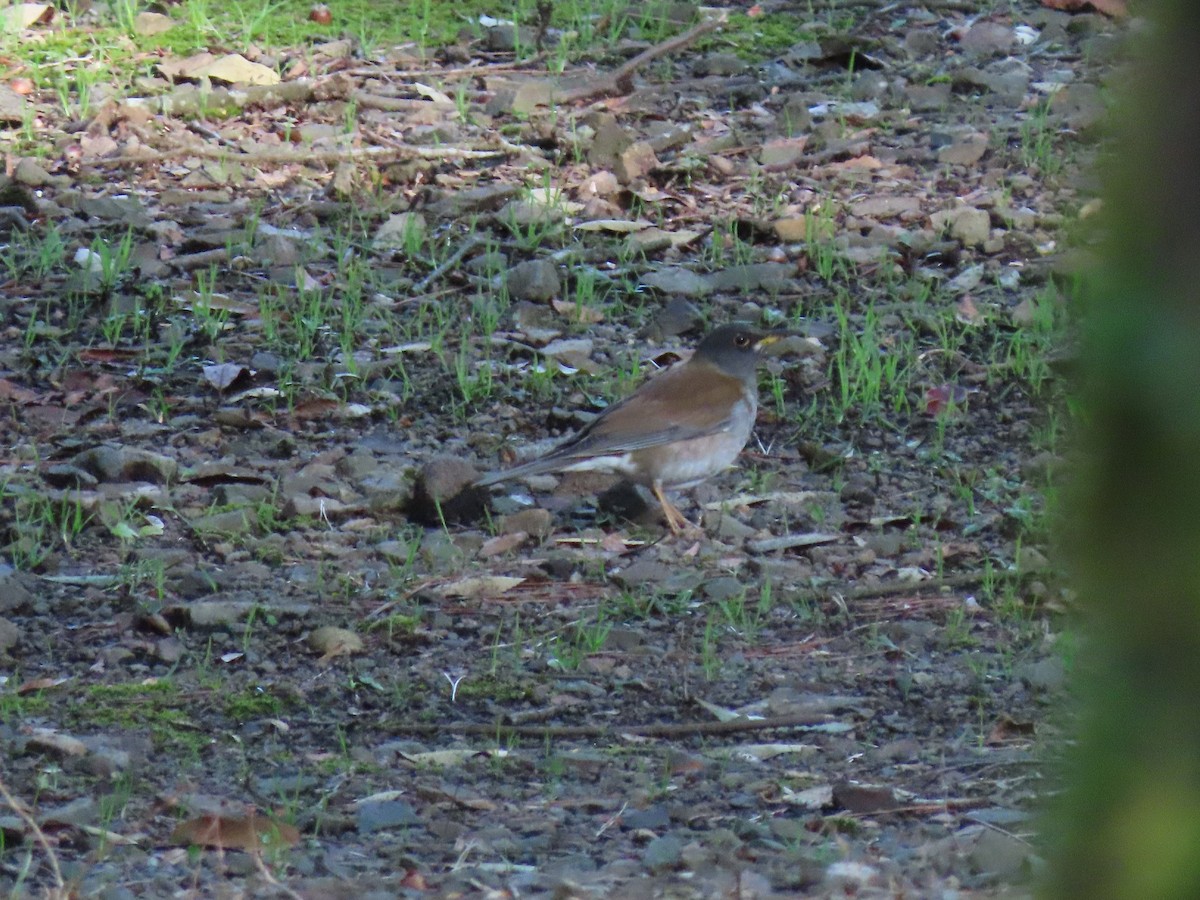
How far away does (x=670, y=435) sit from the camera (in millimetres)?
6402

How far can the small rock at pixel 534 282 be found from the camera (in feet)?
25.5

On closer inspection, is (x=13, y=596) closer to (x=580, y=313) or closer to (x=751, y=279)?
(x=580, y=313)

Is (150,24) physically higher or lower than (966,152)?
higher

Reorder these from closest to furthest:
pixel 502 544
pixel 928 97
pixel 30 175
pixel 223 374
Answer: pixel 502 544 < pixel 223 374 < pixel 30 175 < pixel 928 97

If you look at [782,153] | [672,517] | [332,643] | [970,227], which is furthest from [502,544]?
[782,153]

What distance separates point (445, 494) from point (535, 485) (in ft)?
1.97

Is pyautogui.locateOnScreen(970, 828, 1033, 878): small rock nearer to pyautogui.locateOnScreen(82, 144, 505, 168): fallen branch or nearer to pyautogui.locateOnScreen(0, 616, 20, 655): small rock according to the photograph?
pyautogui.locateOnScreen(0, 616, 20, 655): small rock

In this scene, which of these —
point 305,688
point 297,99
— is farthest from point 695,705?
point 297,99

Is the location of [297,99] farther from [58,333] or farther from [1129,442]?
[1129,442]

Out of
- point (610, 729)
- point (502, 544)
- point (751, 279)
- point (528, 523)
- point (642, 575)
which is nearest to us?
point (610, 729)

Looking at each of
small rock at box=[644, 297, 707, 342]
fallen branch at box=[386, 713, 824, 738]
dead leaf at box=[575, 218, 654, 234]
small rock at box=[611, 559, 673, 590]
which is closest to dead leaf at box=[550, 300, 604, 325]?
small rock at box=[644, 297, 707, 342]

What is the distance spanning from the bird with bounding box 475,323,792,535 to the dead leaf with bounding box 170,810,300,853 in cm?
247

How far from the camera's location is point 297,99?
9477 mm

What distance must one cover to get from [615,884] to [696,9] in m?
7.83
